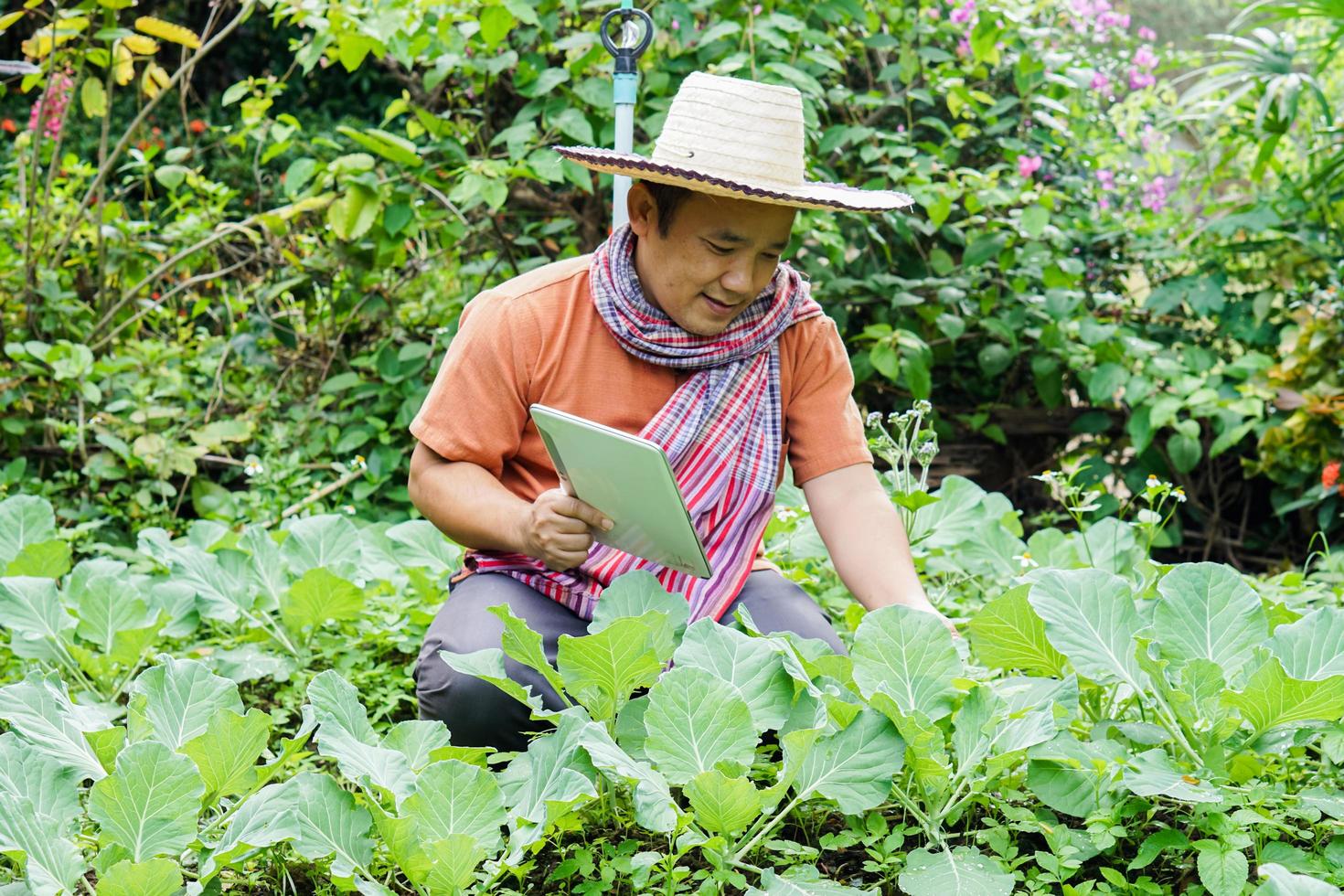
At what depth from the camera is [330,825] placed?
1479 millimetres

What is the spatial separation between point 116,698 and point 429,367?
163 centimetres

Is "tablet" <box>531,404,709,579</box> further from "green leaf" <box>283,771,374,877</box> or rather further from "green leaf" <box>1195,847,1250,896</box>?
"green leaf" <box>1195,847,1250,896</box>

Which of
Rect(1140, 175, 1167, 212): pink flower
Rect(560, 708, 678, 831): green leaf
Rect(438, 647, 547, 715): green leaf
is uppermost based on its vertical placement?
Rect(560, 708, 678, 831): green leaf

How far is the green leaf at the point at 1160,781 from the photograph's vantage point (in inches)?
57.7

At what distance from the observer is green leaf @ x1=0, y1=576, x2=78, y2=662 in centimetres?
229

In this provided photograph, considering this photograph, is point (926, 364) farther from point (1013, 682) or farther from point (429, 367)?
point (1013, 682)

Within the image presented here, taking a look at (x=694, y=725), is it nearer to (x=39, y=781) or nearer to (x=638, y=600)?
(x=638, y=600)

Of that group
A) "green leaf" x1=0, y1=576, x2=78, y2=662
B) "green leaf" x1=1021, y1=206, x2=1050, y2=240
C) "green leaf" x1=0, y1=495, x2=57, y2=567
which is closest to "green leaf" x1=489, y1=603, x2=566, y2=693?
"green leaf" x1=0, y1=576, x2=78, y2=662

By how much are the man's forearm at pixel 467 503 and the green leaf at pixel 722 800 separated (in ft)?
2.05

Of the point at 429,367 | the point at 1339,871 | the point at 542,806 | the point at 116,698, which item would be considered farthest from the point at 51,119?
the point at 1339,871

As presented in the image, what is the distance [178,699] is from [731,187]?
958 millimetres

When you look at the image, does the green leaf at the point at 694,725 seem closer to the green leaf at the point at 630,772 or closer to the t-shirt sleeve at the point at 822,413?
the green leaf at the point at 630,772

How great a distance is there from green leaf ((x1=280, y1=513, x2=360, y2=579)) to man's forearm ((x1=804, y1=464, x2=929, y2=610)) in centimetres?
93

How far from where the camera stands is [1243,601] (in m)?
1.73
